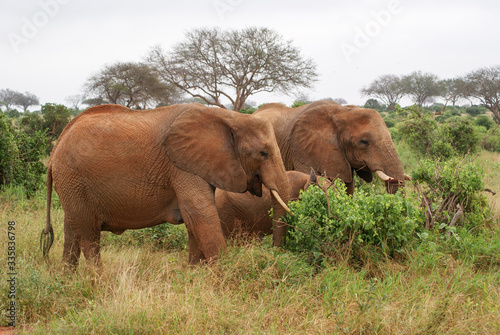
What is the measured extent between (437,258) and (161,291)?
2633 mm

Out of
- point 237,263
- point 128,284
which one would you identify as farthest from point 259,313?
point 128,284

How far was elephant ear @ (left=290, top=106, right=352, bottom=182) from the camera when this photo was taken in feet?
21.5

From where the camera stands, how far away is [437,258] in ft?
16.1

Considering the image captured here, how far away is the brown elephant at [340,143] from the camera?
621 cm

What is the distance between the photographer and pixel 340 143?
6.55m

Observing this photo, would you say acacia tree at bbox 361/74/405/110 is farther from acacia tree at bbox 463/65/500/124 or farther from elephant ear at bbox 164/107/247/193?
elephant ear at bbox 164/107/247/193

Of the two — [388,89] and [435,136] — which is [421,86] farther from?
[435,136]

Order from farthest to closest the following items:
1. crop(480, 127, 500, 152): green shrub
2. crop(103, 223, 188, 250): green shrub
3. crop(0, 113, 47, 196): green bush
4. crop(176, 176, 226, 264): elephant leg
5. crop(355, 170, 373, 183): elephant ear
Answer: crop(480, 127, 500, 152): green shrub < crop(0, 113, 47, 196): green bush < crop(355, 170, 373, 183): elephant ear < crop(103, 223, 188, 250): green shrub < crop(176, 176, 226, 264): elephant leg

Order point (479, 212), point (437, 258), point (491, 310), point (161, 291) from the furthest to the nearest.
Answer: point (479, 212)
point (437, 258)
point (161, 291)
point (491, 310)

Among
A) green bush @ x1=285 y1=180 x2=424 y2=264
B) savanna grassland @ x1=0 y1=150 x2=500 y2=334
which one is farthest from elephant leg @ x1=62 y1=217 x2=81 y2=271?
green bush @ x1=285 y1=180 x2=424 y2=264

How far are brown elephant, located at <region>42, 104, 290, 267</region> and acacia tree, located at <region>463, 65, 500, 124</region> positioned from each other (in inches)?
1338

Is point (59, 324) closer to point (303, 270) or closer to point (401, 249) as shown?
point (303, 270)

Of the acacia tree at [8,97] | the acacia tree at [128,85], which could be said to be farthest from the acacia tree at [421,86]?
the acacia tree at [8,97]

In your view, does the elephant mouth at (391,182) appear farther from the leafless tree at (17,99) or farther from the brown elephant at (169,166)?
the leafless tree at (17,99)
